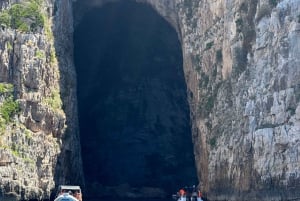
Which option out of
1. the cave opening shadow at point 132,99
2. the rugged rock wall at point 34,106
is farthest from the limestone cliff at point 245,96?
the cave opening shadow at point 132,99

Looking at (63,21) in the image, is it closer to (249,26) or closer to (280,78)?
(249,26)

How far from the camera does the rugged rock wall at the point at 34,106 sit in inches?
2458

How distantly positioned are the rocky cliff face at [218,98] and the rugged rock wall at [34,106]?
11 cm

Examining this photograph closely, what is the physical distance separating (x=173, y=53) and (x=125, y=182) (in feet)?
61.8

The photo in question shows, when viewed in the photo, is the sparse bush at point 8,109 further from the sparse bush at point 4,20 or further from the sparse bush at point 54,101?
the sparse bush at point 4,20

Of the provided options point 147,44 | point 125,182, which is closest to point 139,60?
point 147,44

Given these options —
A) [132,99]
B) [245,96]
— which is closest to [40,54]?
[245,96]

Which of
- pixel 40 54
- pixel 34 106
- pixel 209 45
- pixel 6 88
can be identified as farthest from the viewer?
pixel 209 45

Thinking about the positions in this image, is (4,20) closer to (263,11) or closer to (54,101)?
(54,101)

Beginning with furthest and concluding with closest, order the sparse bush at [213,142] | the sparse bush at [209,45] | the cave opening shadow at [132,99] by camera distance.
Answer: the cave opening shadow at [132,99] → the sparse bush at [209,45] → the sparse bush at [213,142]

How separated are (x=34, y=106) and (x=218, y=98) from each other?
59.8 feet

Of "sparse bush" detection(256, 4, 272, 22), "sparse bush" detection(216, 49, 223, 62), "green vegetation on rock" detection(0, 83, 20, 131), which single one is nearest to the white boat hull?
"green vegetation on rock" detection(0, 83, 20, 131)

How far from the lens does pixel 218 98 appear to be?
2731 inches

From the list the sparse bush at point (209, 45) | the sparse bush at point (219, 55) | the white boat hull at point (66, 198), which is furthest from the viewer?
the sparse bush at point (209, 45)
